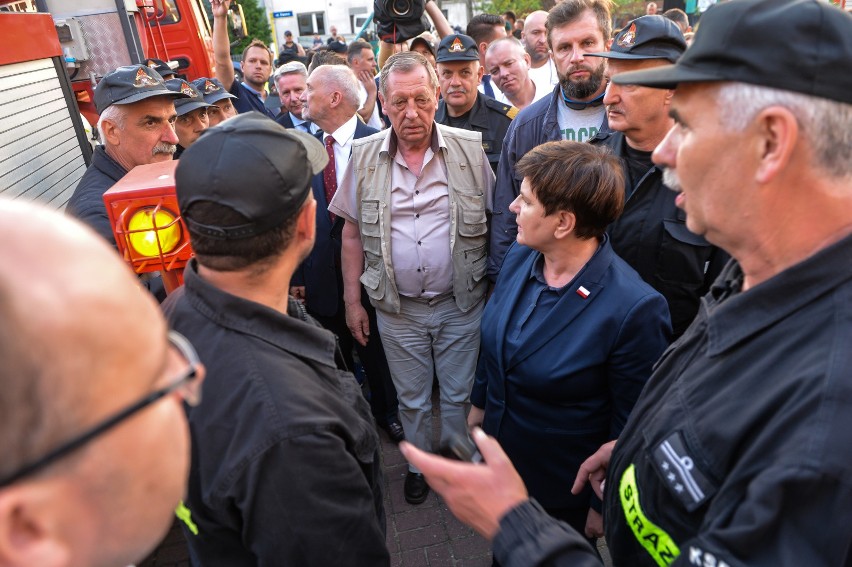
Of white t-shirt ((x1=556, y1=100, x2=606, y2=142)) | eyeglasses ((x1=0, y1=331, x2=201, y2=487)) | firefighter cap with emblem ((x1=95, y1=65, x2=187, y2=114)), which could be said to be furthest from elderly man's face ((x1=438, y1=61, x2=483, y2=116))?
eyeglasses ((x1=0, y1=331, x2=201, y2=487))

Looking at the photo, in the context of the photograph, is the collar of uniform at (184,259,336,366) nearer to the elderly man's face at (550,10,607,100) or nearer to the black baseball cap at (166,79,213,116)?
the elderly man's face at (550,10,607,100)

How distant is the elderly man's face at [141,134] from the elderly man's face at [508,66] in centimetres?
302

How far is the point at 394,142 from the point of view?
124 inches

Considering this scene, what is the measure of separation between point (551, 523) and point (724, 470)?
1.23 ft

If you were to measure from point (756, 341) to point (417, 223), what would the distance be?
216 centimetres

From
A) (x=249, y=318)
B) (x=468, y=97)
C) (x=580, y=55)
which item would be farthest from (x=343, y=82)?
(x=249, y=318)

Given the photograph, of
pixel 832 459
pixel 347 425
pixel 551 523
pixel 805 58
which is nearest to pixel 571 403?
pixel 551 523

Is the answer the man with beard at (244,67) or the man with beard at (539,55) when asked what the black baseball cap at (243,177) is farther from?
the man with beard at (539,55)

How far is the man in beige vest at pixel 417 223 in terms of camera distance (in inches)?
122

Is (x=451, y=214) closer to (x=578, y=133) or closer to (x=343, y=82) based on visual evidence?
(x=578, y=133)

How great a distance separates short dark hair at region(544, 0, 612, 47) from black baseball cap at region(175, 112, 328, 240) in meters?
2.70

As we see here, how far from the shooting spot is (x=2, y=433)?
1.91ft

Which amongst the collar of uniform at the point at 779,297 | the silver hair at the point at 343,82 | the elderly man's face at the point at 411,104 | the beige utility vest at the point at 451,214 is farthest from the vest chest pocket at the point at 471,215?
the collar of uniform at the point at 779,297

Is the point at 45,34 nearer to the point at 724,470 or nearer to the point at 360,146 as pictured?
the point at 360,146
